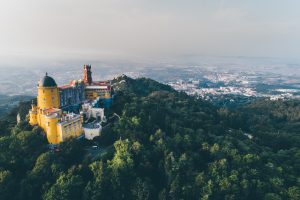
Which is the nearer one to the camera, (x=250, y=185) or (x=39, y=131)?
(x=250, y=185)

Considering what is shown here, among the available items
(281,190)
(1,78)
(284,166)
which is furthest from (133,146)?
(1,78)

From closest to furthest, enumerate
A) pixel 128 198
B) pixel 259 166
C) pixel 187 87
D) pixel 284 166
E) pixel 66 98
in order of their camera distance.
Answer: pixel 128 198 < pixel 259 166 < pixel 284 166 < pixel 66 98 < pixel 187 87

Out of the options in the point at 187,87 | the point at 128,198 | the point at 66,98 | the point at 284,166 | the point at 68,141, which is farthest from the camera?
the point at 187,87

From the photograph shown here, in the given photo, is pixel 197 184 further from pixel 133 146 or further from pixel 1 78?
pixel 1 78

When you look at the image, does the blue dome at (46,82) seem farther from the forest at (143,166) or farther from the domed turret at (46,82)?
the forest at (143,166)

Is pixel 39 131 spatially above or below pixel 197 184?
above

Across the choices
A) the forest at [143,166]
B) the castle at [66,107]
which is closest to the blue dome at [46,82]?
the castle at [66,107]

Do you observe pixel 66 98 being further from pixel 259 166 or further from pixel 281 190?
pixel 281 190

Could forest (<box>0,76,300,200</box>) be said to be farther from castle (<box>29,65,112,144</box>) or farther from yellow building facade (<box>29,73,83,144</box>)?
castle (<box>29,65,112,144</box>)
